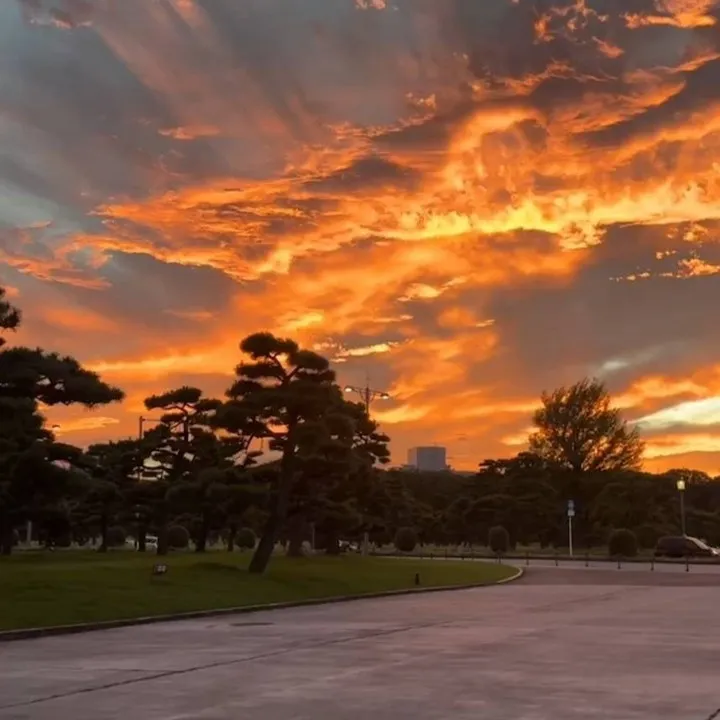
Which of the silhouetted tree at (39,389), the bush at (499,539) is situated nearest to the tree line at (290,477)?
the silhouetted tree at (39,389)

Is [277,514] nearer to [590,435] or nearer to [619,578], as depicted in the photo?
[619,578]

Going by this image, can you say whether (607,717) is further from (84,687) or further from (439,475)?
(439,475)

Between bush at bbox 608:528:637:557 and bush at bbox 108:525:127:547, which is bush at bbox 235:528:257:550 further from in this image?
bush at bbox 608:528:637:557

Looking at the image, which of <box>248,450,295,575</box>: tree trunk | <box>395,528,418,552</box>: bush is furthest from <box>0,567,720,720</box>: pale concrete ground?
<box>395,528,418,552</box>: bush

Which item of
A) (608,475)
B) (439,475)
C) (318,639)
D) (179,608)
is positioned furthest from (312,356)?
(439,475)

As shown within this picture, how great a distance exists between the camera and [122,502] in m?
61.1

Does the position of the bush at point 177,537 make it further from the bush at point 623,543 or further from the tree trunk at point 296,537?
the bush at point 623,543

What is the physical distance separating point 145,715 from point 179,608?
13857 mm

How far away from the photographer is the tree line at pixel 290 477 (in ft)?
92.7

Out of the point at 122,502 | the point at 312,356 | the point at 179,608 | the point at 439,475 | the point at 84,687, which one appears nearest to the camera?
the point at 84,687

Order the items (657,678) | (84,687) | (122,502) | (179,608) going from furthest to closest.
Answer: (122,502), (179,608), (657,678), (84,687)

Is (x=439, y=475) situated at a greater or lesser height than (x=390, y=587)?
greater

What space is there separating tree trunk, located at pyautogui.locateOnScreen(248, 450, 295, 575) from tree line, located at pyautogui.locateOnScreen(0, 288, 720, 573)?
0.06 metres

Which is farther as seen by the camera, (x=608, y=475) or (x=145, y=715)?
(x=608, y=475)
